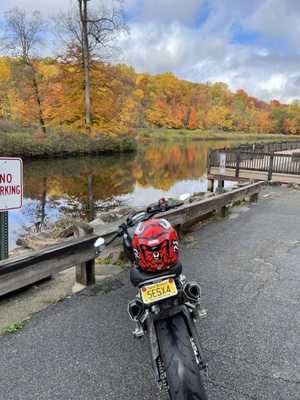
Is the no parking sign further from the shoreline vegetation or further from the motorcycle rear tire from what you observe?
the shoreline vegetation

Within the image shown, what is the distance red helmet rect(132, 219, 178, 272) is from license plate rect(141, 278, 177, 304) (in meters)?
0.11

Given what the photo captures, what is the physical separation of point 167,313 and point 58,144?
96.8 ft

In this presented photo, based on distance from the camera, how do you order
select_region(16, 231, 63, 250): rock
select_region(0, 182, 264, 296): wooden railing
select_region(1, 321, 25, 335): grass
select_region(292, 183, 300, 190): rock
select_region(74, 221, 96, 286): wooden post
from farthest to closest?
select_region(292, 183, 300, 190): rock, select_region(16, 231, 63, 250): rock, select_region(74, 221, 96, 286): wooden post, select_region(0, 182, 264, 296): wooden railing, select_region(1, 321, 25, 335): grass

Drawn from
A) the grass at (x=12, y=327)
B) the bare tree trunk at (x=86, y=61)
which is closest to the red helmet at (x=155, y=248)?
the grass at (x=12, y=327)

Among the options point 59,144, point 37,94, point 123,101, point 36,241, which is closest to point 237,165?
point 36,241

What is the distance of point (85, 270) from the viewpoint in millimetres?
4117

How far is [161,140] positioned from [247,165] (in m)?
51.5

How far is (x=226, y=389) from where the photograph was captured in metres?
2.43

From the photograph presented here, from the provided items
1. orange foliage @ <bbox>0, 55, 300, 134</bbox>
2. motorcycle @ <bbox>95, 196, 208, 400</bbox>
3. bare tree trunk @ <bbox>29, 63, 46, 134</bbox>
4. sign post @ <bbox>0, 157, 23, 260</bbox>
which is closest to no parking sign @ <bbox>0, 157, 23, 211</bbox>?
sign post @ <bbox>0, 157, 23, 260</bbox>

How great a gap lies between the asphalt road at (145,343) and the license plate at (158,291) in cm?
71

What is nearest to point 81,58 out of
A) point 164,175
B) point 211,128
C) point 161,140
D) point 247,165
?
point 164,175

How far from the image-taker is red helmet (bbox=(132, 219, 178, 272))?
2.32 meters

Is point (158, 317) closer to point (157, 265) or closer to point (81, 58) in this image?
point (157, 265)

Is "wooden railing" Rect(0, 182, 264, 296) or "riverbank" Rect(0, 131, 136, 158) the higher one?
"riverbank" Rect(0, 131, 136, 158)
